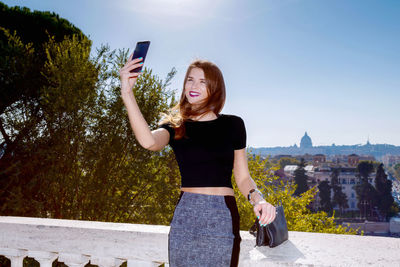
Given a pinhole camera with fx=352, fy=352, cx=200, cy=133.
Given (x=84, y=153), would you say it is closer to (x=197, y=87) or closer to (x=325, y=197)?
(x=197, y=87)

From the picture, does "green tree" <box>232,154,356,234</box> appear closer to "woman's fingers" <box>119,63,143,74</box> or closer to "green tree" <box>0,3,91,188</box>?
"green tree" <box>0,3,91,188</box>

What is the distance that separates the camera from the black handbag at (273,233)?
1.83m

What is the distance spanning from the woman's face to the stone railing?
33.6 inches

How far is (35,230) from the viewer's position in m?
2.41

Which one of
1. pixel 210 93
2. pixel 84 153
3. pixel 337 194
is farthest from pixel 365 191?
pixel 210 93

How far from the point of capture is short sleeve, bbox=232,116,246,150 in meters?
2.08

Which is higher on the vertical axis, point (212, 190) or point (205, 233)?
point (212, 190)

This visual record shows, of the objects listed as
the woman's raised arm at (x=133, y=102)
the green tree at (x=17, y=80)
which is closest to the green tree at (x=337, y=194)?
the green tree at (x=17, y=80)

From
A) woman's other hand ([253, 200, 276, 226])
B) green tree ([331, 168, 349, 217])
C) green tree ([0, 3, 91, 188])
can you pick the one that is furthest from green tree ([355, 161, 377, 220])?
woman's other hand ([253, 200, 276, 226])

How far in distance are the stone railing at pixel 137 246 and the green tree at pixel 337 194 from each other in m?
100

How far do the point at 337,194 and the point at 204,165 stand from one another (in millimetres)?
102317

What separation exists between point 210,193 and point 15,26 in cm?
1114

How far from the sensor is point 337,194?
95.8 m

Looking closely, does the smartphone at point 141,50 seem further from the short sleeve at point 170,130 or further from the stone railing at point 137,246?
the stone railing at point 137,246
